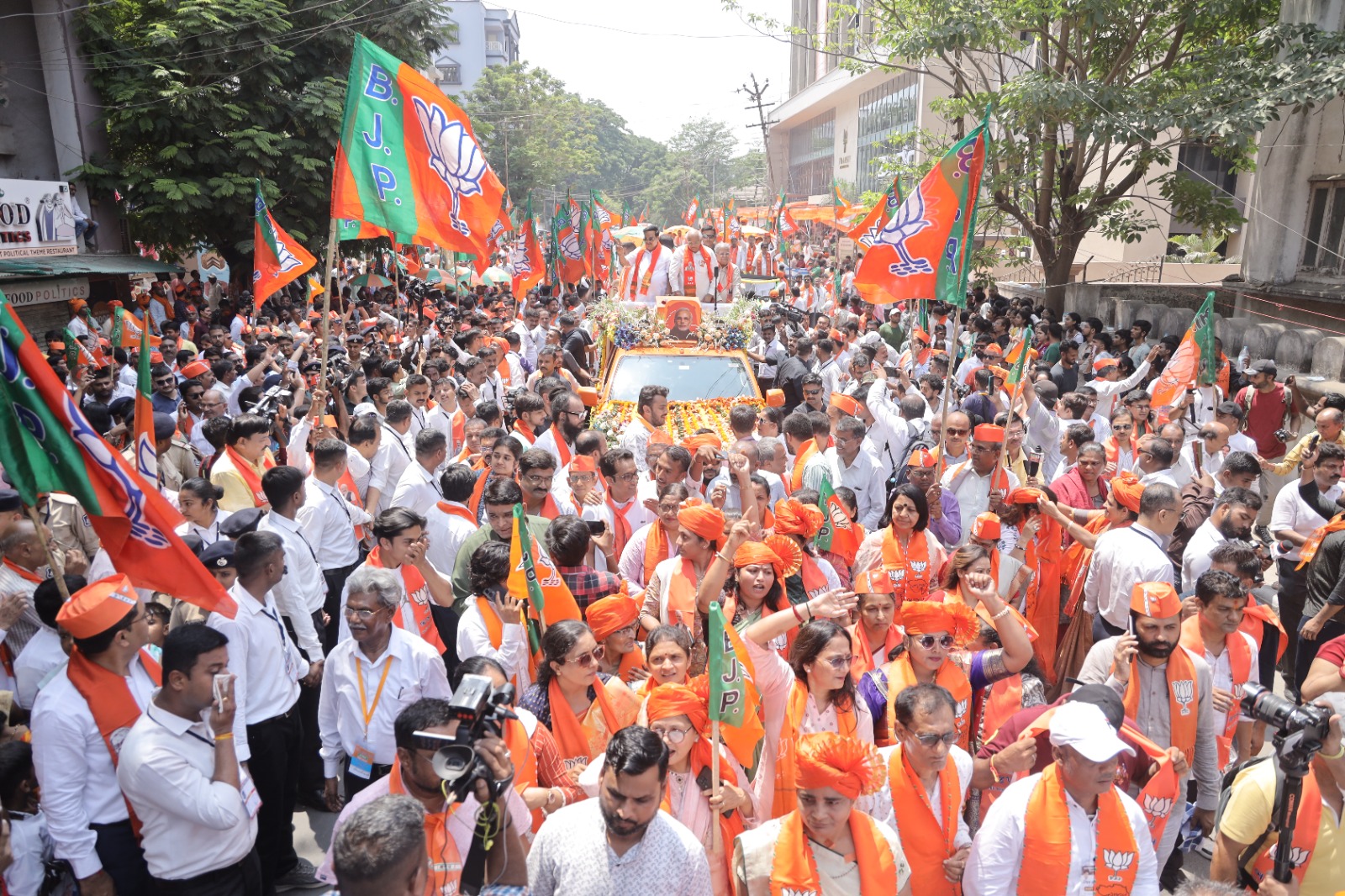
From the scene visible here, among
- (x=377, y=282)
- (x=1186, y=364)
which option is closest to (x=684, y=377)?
(x=1186, y=364)

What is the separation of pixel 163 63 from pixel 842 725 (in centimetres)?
1809

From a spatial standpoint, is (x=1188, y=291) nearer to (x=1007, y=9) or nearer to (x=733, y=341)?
(x=1007, y=9)

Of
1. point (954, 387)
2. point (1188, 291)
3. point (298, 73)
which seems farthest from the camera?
point (298, 73)

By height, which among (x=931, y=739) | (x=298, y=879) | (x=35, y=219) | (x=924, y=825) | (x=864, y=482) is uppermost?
(x=35, y=219)

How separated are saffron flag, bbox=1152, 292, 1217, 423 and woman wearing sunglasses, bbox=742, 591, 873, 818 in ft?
19.1

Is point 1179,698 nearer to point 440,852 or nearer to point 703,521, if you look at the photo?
point 703,521

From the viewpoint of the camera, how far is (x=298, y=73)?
18.8 metres

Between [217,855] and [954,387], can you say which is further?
[954,387]

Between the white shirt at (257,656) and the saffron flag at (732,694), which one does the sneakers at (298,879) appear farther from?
the saffron flag at (732,694)

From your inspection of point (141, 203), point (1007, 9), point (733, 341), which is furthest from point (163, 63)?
point (1007, 9)

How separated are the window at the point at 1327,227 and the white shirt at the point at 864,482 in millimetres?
11195

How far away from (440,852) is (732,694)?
1048mm

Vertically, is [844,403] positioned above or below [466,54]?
below

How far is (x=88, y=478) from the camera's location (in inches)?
139
